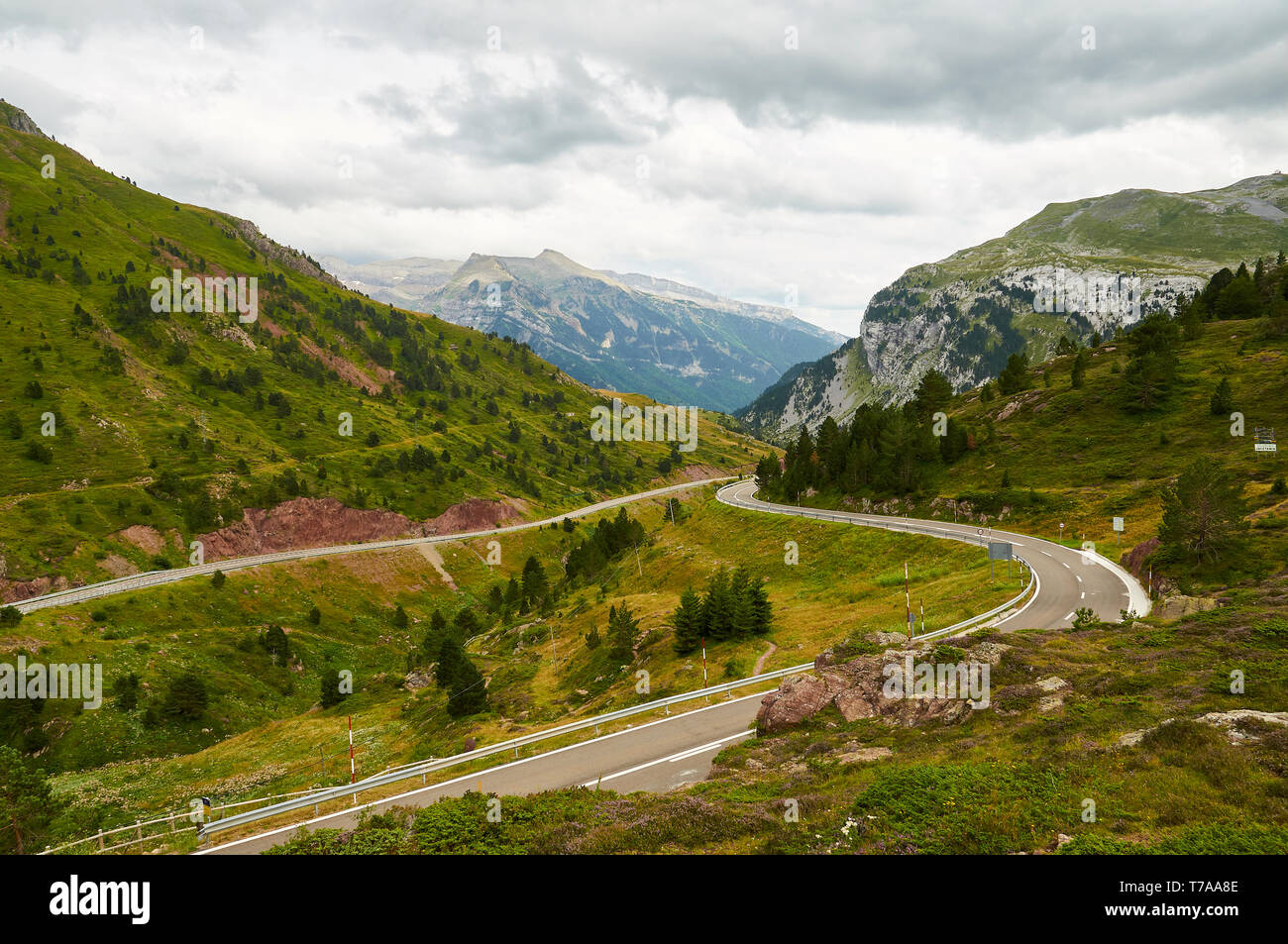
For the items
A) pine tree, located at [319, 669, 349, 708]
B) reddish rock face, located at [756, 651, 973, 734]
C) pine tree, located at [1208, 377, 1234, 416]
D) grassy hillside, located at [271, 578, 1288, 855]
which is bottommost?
pine tree, located at [319, 669, 349, 708]

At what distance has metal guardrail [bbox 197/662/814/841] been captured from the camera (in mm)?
23172

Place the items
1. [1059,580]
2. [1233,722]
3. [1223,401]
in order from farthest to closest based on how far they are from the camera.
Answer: [1223,401] → [1059,580] → [1233,722]

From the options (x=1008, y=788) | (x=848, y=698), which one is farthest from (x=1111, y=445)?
(x=1008, y=788)

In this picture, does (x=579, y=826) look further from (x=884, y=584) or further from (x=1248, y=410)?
(x=1248, y=410)

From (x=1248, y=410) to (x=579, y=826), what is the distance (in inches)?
3815

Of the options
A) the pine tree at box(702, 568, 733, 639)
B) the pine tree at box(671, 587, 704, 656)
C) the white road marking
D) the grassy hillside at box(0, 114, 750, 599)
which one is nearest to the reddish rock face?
the white road marking

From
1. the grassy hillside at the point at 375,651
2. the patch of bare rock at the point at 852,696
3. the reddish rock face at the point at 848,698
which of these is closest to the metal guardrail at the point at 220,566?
the grassy hillside at the point at 375,651

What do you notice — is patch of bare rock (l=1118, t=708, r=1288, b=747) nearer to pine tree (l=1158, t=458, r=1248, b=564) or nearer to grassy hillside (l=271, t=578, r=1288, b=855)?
grassy hillside (l=271, t=578, r=1288, b=855)

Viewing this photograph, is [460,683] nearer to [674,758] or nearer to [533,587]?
[674,758]

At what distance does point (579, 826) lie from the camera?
1473 cm

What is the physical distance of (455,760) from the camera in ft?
94.4

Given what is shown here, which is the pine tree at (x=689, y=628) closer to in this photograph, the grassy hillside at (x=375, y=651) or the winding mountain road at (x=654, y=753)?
the grassy hillside at (x=375, y=651)

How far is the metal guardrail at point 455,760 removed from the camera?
23.2 metres

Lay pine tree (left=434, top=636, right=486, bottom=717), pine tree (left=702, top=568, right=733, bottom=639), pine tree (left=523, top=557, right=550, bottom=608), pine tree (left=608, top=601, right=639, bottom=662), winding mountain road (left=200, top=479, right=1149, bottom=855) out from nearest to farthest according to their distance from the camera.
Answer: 1. winding mountain road (left=200, top=479, right=1149, bottom=855)
2. pine tree (left=702, top=568, right=733, bottom=639)
3. pine tree (left=434, top=636, right=486, bottom=717)
4. pine tree (left=608, top=601, right=639, bottom=662)
5. pine tree (left=523, top=557, right=550, bottom=608)
